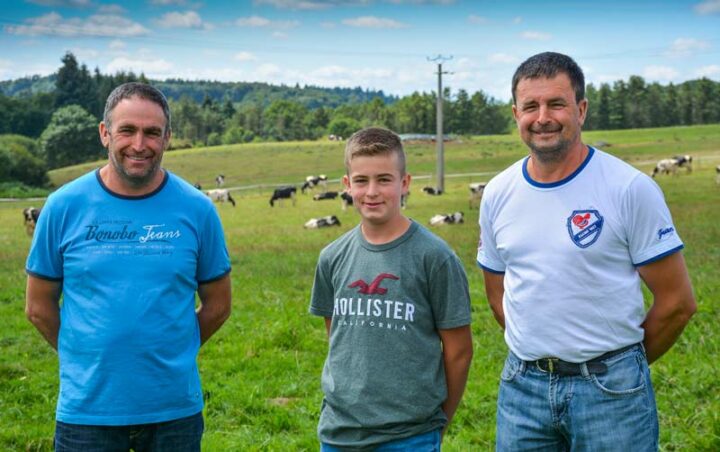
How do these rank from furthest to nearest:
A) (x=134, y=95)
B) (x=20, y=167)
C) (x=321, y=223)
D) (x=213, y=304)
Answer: (x=20, y=167) < (x=321, y=223) < (x=213, y=304) < (x=134, y=95)

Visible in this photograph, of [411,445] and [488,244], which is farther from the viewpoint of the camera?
[488,244]

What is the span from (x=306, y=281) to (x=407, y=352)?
1092 centimetres

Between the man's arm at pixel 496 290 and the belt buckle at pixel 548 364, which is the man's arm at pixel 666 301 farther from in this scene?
the man's arm at pixel 496 290

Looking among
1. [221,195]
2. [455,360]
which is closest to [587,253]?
[455,360]

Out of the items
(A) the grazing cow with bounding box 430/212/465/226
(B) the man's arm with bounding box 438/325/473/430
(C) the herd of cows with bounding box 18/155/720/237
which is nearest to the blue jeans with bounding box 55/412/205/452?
(B) the man's arm with bounding box 438/325/473/430

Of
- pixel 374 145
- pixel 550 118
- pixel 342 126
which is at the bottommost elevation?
pixel 342 126

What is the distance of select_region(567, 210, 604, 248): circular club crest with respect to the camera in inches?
132

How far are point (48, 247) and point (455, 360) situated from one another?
195cm

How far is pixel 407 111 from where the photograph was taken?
123125 millimetres

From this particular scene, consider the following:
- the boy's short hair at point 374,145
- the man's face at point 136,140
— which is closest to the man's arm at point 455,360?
the boy's short hair at point 374,145

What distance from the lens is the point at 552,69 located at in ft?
11.6

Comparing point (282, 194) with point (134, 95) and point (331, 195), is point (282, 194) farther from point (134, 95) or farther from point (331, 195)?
point (134, 95)

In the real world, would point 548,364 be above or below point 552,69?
below

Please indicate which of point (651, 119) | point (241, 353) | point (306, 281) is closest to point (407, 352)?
point (241, 353)
